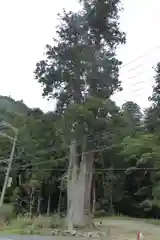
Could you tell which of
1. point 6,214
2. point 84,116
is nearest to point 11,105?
point 6,214

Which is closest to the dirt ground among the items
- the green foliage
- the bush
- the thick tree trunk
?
the thick tree trunk

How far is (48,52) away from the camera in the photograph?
1211 inches

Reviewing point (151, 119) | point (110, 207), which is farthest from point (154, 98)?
point (110, 207)

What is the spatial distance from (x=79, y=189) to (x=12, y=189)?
68.6 ft

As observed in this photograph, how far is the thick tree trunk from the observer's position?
27922 mm

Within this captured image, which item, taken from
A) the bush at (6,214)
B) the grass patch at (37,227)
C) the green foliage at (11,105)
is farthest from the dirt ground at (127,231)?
the green foliage at (11,105)

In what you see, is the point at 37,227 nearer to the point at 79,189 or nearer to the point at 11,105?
the point at 79,189

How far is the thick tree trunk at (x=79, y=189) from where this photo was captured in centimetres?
2792

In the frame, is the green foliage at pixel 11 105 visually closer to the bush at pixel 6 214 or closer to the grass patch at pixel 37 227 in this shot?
the bush at pixel 6 214

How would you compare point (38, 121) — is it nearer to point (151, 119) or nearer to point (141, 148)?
point (141, 148)

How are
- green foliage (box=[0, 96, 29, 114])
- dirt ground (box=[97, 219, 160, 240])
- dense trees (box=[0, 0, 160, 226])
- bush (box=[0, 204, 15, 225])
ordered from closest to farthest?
dirt ground (box=[97, 219, 160, 240])
dense trees (box=[0, 0, 160, 226])
bush (box=[0, 204, 15, 225])
green foliage (box=[0, 96, 29, 114])

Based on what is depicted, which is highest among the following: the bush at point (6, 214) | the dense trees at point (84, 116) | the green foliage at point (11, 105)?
the green foliage at point (11, 105)

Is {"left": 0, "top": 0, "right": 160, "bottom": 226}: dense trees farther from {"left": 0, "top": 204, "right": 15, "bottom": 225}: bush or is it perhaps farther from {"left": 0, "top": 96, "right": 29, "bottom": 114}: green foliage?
{"left": 0, "top": 96, "right": 29, "bottom": 114}: green foliage

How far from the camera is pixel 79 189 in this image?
28.4 m
